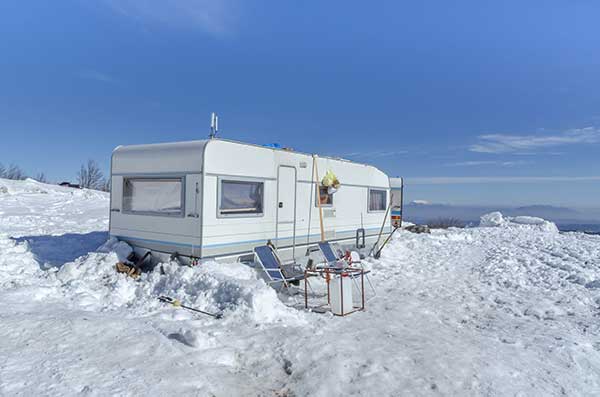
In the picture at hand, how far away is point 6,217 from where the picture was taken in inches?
653

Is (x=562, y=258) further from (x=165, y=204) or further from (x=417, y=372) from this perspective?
(x=165, y=204)

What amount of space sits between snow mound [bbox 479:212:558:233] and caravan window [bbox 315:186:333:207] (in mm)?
19183

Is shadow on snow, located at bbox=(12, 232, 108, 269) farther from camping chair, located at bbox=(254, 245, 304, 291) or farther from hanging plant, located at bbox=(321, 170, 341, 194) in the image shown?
hanging plant, located at bbox=(321, 170, 341, 194)

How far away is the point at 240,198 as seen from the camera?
834 cm

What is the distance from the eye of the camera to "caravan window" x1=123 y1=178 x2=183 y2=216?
7.97 metres

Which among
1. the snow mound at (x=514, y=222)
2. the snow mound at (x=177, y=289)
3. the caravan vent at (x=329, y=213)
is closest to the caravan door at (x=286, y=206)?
the caravan vent at (x=329, y=213)

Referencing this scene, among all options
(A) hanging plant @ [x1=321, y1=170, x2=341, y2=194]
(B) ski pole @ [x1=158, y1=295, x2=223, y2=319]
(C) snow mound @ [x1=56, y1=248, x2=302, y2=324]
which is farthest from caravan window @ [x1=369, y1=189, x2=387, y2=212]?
(B) ski pole @ [x1=158, y1=295, x2=223, y2=319]

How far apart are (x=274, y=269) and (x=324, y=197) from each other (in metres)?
3.09

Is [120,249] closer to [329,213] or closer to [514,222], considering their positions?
[329,213]

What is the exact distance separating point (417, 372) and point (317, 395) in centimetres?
119

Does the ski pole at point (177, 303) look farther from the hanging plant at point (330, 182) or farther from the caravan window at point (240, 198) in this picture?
the hanging plant at point (330, 182)

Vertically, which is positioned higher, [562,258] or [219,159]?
[219,159]

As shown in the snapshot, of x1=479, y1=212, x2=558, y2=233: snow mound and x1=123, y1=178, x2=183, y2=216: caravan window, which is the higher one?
x1=123, y1=178, x2=183, y2=216: caravan window

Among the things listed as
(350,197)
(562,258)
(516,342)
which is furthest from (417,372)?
(562,258)
